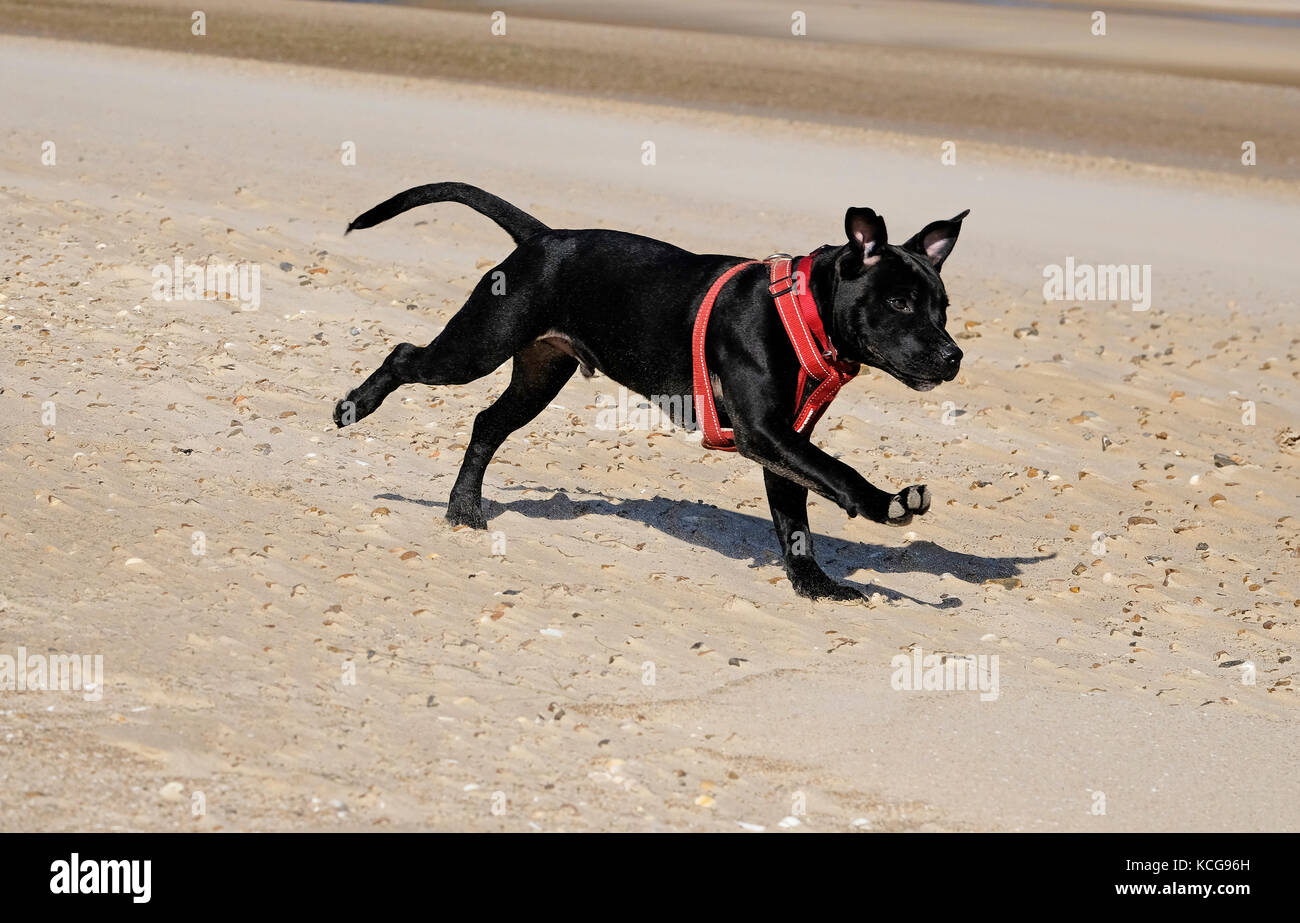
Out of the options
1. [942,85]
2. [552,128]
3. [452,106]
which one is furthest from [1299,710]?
[942,85]

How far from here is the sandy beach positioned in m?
5.11

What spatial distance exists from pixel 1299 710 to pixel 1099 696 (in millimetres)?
789

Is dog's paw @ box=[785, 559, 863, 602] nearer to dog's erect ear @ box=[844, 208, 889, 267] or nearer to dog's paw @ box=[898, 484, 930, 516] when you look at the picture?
dog's paw @ box=[898, 484, 930, 516]

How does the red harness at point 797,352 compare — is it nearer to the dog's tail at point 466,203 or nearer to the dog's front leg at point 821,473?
the dog's front leg at point 821,473

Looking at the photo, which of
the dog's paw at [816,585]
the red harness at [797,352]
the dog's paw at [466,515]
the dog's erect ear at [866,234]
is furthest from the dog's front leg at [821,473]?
the dog's paw at [466,515]

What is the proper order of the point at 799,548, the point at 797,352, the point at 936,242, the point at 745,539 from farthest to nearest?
1. the point at 745,539
2. the point at 799,548
3. the point at 936,242
4. the point at 797,352

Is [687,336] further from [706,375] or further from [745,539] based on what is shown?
[745,539]

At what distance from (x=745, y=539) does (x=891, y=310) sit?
6.30 ft

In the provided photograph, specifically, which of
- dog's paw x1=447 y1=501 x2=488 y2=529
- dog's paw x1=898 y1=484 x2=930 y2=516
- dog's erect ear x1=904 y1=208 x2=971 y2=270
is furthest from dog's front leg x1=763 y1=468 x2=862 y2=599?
dog's paw x1=447 y1=501 x2=488 y2=529

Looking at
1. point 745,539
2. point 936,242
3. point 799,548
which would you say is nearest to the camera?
point 936,242

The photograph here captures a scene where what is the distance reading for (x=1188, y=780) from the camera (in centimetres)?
550

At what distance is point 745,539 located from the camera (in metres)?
7.73

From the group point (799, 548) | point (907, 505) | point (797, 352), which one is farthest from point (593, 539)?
point (907, 505)

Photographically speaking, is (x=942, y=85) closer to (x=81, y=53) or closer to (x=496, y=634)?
(x=81, y=53)
